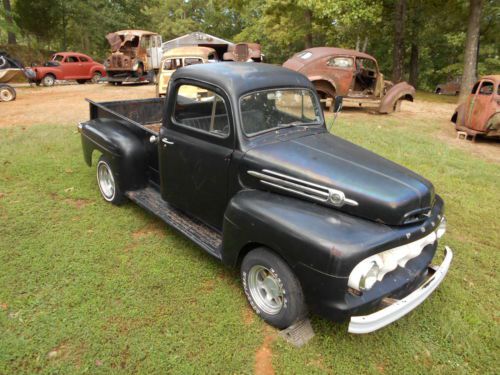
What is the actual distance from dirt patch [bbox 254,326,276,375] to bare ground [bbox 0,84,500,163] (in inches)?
279

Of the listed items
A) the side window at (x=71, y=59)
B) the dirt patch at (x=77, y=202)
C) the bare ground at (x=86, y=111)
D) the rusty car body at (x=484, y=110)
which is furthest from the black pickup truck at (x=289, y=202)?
the side window at (x=71, y=59)

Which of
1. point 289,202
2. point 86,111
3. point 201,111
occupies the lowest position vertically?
point 86,111

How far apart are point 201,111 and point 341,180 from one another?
1644mm

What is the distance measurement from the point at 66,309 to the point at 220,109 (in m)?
2.24

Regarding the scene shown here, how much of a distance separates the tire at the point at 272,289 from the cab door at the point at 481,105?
8085 mm

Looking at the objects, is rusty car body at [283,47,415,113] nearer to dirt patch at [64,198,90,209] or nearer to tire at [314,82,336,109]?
tire at [314,82,336,109]

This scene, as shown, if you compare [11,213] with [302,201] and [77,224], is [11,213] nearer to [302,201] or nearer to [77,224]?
[77,224]

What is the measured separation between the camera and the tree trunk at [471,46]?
14.2 metres

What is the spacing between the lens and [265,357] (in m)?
2.75

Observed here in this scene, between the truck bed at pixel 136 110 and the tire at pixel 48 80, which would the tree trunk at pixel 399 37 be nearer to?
the truck bed at pixel 136 110

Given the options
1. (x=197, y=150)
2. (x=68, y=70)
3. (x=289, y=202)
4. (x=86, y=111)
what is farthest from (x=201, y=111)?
(x=68, y=70)

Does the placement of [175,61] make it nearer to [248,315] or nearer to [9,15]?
[248,315]

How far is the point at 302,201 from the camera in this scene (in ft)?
9.50

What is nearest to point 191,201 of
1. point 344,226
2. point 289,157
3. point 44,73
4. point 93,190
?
point 289,157
